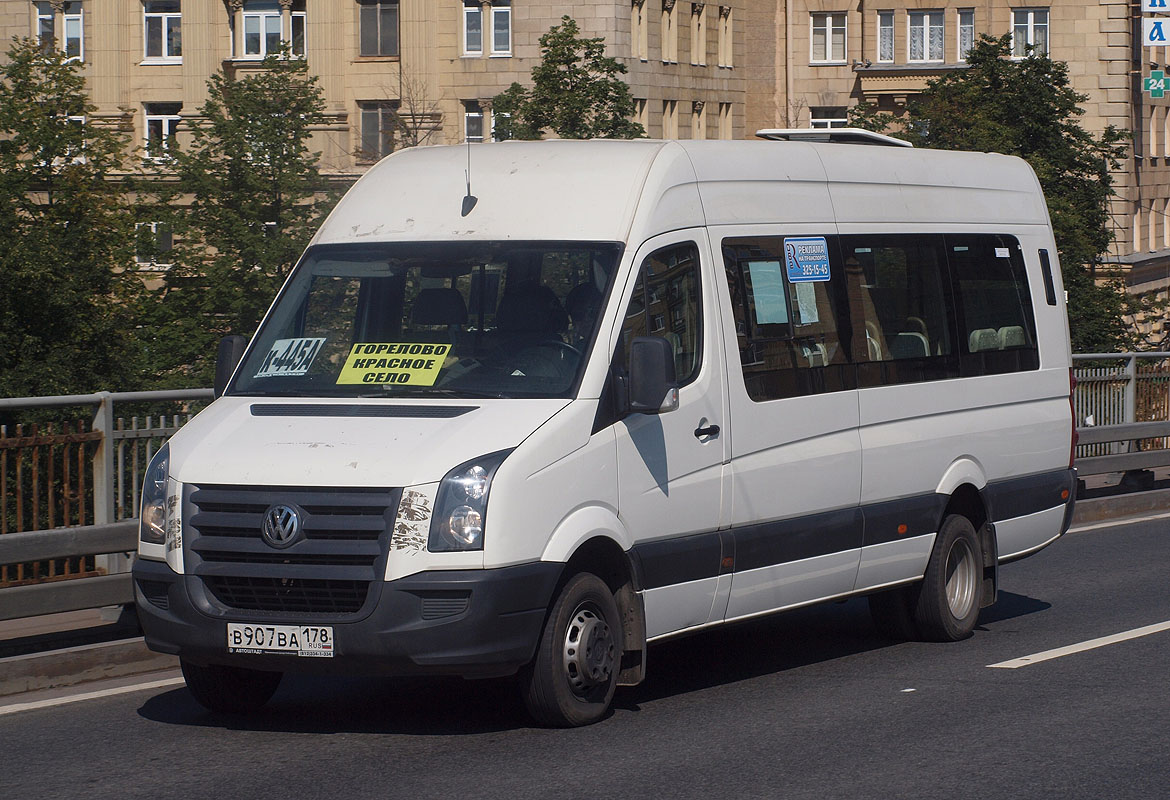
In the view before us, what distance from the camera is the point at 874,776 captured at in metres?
6.88

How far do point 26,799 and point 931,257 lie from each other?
5.76 metres

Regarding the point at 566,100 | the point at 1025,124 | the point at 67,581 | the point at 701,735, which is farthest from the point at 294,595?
the point at 1025,124

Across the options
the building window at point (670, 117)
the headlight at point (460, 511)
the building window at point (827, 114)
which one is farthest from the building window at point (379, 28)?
the headlight at point (460, 511)

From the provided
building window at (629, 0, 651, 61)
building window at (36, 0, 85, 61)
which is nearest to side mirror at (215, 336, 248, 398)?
building window at (629, 0, 651, 61)

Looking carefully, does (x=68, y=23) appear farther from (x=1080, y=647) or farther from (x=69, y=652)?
(x=1080, y=647)

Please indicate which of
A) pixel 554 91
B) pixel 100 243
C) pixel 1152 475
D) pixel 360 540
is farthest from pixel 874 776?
pixel 554 91

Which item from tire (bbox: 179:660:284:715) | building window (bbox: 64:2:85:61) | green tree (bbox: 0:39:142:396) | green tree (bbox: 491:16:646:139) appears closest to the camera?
tire (bbox: 179:660:284:715)

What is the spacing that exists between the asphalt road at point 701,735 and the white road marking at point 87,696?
0.09 metres

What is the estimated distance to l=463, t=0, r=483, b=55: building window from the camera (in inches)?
2584

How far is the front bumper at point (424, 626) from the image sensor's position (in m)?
7.18

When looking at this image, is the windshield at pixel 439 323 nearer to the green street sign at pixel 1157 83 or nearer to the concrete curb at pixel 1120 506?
the concrete curb at pixel 1120 506

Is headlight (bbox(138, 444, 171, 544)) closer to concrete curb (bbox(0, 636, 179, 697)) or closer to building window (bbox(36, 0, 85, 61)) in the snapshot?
concrete curb (bbox(0, 636, 179, 697))

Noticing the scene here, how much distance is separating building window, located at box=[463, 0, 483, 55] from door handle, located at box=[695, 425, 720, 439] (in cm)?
5865

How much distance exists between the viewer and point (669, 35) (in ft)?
222
